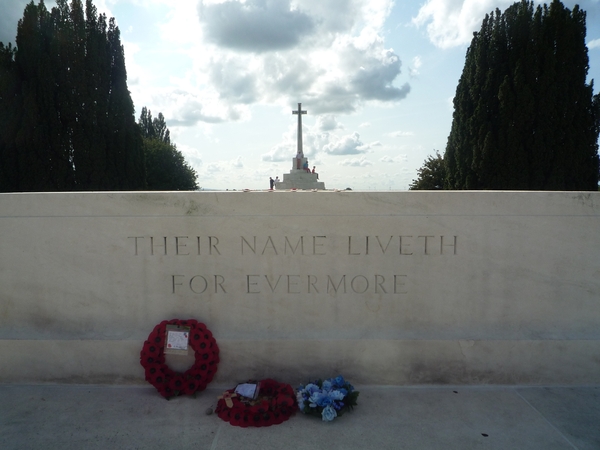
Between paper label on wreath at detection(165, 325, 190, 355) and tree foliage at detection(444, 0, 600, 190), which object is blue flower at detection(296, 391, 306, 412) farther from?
tree foliage at detection(444, 0, 600, 190)

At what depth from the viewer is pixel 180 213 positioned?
3729 mm

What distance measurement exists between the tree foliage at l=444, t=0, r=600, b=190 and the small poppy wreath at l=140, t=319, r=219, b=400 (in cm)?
1358

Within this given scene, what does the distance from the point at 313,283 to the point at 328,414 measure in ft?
3.50

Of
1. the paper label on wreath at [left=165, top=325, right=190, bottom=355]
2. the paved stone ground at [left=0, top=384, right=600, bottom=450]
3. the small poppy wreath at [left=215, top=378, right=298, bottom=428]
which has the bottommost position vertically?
the paved stone ground at [left=0, top=384, right=600, bottom=450]

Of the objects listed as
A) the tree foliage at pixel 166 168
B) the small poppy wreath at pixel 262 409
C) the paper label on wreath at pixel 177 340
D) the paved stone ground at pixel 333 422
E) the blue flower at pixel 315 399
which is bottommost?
the paved stone ground at pixel 333 422

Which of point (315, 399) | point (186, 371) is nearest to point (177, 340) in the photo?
point (186, 371)

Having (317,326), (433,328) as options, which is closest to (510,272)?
(433,328)

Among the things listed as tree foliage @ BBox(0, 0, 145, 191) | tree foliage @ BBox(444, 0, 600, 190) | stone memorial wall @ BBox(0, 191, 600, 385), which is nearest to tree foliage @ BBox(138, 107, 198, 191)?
tree foliage @ BBox(0, 0, 145, 191)

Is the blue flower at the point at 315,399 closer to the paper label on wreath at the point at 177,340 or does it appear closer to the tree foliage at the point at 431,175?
the paper label on wreath at the point at 177,340

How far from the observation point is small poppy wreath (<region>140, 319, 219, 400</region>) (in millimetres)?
3482

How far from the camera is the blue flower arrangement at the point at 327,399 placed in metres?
3.09

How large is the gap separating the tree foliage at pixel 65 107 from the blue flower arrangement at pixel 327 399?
15.6 m

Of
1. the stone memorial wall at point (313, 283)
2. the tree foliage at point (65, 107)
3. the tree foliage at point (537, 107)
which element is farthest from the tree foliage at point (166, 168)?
the stone memorial wall at point (313, 283)

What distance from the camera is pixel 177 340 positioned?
3621 millimetres
